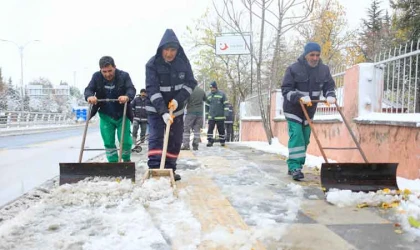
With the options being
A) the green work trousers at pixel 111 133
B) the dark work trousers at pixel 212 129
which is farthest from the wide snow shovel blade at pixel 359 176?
the dark work trousers at pixel 212 129

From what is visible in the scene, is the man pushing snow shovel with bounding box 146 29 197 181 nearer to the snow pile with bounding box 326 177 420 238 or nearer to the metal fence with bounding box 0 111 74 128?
the snow pile with bounding box 326 177 420 238

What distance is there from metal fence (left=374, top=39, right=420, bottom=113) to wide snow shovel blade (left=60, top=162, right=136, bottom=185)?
3582mm

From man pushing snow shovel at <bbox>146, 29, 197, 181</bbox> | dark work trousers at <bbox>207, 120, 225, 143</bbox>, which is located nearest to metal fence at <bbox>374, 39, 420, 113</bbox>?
man pushing snow shovel at <bbox>146, 29, 197, 181</bbox>

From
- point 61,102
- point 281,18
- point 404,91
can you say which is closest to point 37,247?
point 404,91

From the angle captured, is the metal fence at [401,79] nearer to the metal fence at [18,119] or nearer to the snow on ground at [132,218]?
the snow on ground at [132,218]

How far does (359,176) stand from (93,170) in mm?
2801

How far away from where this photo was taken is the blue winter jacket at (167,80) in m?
4.75

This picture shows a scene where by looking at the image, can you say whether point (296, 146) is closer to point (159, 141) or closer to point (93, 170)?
point (159, 141)

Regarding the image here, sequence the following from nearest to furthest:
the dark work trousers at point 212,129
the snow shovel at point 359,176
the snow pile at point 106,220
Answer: the snow pile at point 106,220 → the snow shovel at point 359,176 → the dark work trousers at point 212,129

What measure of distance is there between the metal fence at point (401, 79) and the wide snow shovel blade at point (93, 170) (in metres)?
3.58

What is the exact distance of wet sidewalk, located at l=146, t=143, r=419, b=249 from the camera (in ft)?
8.87

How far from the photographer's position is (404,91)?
5.25m

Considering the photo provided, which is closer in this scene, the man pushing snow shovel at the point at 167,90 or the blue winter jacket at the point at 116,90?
the man pushing snow shovel at the point at 167,90

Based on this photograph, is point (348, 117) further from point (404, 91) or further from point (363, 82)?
point (404, 91)
